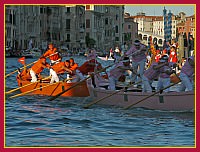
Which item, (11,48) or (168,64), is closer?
(168,64)

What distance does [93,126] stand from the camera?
11.2m

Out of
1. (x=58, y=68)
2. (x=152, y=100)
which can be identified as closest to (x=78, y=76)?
(x=58, y=68)

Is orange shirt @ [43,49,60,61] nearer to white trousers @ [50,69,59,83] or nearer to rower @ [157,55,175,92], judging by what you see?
white trousers @ [50,69,59,83]

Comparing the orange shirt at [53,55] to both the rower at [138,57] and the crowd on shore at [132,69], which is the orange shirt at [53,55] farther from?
the rower at [138,57]

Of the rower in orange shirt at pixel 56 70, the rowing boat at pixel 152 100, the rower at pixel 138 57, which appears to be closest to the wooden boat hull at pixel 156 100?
the rowing boat at pixel 152 100

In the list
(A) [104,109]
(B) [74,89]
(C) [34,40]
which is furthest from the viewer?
(C) [34,40]

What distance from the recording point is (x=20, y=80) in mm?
17078

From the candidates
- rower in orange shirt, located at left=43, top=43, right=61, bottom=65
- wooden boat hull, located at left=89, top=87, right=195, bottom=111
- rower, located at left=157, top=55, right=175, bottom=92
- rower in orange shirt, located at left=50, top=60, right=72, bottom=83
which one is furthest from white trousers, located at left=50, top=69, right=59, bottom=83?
rower, located at left=157, top=55, right=175, bottom=92

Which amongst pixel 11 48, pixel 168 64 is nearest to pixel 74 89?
pixel 168 64

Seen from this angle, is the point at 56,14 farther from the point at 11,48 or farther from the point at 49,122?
the point at 49,122

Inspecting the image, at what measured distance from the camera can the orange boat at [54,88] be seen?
616 inches

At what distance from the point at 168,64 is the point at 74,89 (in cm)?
379

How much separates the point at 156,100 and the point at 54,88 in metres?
4.02

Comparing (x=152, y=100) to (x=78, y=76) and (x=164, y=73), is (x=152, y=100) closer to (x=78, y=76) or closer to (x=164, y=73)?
(x=164, y=73)
